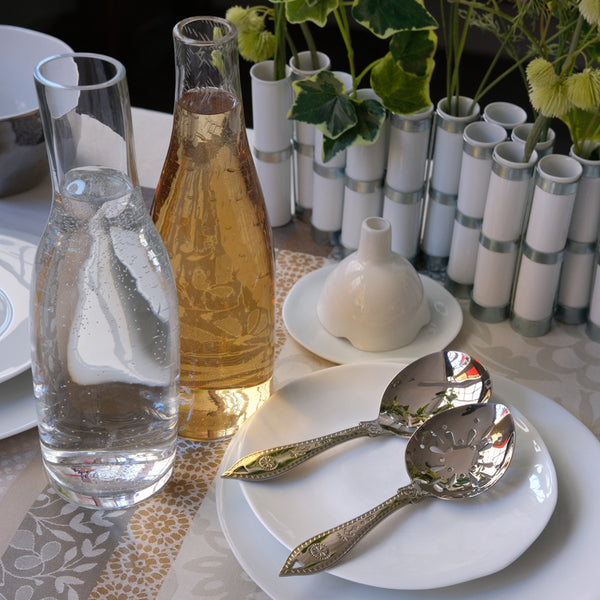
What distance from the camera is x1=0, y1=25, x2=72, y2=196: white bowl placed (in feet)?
2.42

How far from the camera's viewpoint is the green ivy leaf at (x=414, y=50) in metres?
0.69

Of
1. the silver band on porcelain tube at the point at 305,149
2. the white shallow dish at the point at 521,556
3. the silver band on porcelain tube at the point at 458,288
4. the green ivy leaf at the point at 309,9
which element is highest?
the green ivy leaf at the point at 309,9

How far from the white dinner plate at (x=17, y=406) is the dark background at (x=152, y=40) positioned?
1.59 meters

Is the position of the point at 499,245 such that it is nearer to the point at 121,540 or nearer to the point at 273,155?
the point at 273,155

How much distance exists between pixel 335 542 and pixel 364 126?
1.20 feet

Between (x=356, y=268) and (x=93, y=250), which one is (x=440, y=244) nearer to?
(x=356, y=268)

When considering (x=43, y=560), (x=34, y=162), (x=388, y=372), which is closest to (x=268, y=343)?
(x=388, y=372)

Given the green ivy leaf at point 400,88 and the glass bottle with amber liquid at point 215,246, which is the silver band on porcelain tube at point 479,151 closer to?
the green ivy leaf at point 400,88

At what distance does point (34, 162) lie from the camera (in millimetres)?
791

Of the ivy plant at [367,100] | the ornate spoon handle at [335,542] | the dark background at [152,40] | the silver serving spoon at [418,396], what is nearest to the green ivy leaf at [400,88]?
the ivy plant at [367,100]

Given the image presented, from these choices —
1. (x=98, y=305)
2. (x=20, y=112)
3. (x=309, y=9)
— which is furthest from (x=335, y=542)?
(x=20, y=112)

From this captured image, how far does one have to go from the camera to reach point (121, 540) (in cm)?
51

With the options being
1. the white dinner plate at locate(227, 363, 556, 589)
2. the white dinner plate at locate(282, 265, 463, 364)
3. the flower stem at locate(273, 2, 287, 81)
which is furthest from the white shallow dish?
the flower stem at locate(273, 2, 287, 81)

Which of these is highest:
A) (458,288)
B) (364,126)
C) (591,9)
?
(591,9)
